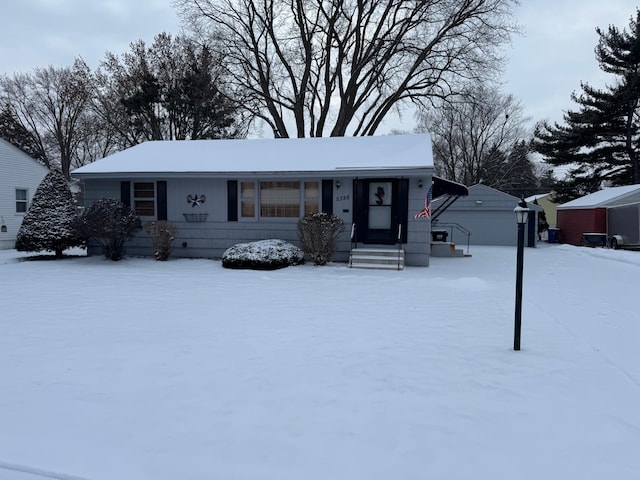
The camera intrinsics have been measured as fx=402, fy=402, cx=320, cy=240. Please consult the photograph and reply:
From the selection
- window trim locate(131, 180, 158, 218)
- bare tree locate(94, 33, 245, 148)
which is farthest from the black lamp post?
bare tree locate(94, 33, 245, 148)

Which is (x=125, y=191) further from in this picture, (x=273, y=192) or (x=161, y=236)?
(x=273, y=192)

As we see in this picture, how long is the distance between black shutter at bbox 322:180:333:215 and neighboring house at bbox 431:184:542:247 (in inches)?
400

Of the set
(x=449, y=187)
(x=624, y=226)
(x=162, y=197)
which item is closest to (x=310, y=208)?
(x=162, y=197)

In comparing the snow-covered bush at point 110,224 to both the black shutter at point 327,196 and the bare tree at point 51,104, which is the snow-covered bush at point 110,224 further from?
the bare tree at point 51,104

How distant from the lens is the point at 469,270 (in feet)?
35.4

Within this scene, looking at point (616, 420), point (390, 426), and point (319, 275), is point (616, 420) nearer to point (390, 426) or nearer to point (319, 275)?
point (390, 426)

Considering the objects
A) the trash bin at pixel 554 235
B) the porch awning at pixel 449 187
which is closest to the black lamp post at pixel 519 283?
the porch awning at pixel 449 187

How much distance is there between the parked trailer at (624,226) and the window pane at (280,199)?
15439 millimetres

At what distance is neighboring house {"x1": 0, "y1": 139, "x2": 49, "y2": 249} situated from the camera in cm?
1739

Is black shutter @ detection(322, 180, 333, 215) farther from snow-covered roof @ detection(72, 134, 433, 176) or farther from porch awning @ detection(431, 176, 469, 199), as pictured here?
porch awning @ detection(431, 176, 469, 199)

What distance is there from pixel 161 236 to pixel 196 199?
1523 millimetres

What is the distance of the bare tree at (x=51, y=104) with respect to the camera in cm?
2778

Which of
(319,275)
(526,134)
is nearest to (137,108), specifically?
(319,275)

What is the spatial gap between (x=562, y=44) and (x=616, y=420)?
17390 mm
